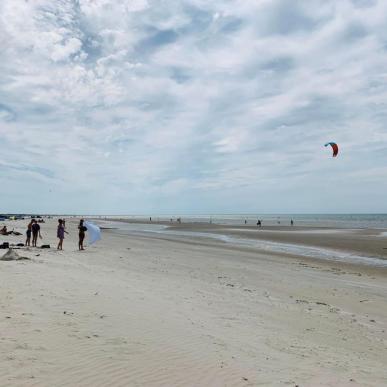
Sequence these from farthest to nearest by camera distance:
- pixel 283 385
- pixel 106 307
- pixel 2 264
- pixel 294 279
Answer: pixel 294 279
pixel 2 264
pixel 106 307
pixel 283 385

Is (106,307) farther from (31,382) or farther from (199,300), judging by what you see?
(31,382)

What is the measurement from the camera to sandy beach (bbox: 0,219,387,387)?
579cm

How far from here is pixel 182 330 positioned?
25.8ft

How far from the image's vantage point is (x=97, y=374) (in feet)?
18.4

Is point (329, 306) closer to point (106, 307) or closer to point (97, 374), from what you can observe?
point (106, 307)

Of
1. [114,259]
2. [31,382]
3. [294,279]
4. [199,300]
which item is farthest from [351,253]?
[31,382]

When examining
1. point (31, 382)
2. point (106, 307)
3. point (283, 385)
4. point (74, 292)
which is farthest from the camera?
point (74, 292)

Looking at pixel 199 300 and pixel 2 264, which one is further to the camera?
pixel 2 264

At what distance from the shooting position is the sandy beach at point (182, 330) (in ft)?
19.0

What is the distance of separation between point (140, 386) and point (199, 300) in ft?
17.9

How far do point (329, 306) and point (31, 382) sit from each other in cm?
843

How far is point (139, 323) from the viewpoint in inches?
317

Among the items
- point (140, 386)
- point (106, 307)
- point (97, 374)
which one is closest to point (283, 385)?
point (140, 386)

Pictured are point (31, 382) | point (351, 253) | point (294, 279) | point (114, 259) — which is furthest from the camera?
point (351, 253)
